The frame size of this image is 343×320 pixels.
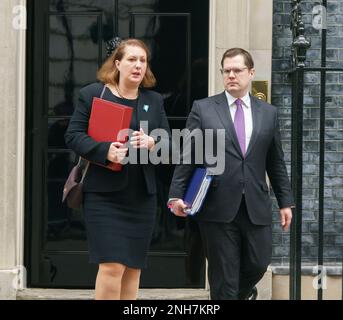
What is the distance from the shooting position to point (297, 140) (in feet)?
18.4

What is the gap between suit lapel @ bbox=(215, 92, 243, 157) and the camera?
4.97 m

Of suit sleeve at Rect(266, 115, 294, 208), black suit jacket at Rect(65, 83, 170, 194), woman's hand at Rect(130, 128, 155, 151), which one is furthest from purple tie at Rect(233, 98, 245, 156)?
woman's hand at Rect(130, 128, 155, 151)

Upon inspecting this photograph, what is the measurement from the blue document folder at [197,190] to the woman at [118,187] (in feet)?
0.74

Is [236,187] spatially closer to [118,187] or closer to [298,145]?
[118,187]

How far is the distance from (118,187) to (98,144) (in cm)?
27

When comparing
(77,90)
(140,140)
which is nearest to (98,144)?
(140,140)

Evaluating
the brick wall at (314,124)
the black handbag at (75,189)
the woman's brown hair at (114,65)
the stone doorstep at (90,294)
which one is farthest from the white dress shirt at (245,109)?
the stone doorstep at (90,294)

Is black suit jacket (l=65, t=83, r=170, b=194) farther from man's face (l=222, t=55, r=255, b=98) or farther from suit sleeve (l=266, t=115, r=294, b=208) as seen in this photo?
suit sleeve (l=266, t=115, r=294, b=208)

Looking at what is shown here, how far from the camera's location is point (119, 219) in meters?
4.98

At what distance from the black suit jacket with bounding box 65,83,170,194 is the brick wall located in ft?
5.99

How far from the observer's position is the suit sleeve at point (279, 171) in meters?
5.14

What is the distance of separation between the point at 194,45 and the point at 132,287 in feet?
7.98

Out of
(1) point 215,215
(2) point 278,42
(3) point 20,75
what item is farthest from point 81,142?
(2) point 278,42

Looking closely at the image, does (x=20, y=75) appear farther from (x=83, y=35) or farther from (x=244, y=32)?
(x=244, y=32)
